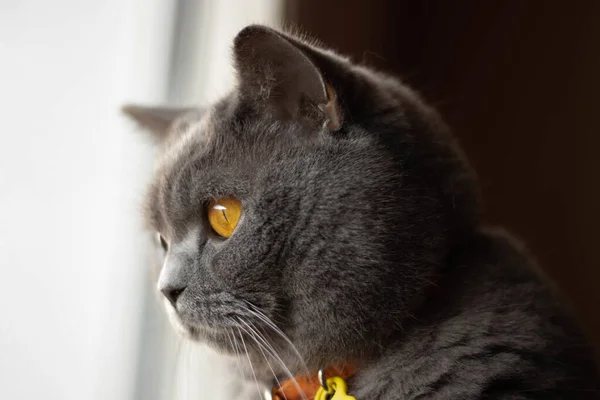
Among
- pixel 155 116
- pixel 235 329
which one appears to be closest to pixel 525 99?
pixel 155 116

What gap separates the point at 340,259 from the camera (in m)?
0.76

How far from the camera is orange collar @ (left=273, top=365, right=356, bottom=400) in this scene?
823mm

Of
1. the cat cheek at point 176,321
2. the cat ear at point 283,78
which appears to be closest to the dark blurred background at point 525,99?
the cat ear at point 283,78

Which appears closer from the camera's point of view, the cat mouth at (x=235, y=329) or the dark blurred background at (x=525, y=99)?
the cat mouth at (x=235, y=329)

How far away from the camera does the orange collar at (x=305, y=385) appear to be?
2.70 ft

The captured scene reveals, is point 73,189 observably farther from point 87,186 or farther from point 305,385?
point 305,385

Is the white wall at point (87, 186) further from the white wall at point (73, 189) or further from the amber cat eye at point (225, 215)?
the amber cat eye at point (225, 215)

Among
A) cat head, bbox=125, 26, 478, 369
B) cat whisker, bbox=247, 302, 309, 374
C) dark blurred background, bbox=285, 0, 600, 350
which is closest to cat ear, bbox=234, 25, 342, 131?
cat head, bbox=125, 26, 478, 369

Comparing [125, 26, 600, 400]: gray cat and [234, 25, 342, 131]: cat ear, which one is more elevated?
[234, 25, 342, 131]: cat ear

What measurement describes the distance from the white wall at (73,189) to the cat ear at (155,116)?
0.05 metres

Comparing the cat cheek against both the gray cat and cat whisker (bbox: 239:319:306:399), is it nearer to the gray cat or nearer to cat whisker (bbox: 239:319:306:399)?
the gray cat

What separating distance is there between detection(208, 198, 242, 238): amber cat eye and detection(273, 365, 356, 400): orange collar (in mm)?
226

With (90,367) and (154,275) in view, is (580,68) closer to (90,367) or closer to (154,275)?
(154,275)

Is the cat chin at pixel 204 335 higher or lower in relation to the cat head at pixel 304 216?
lower
